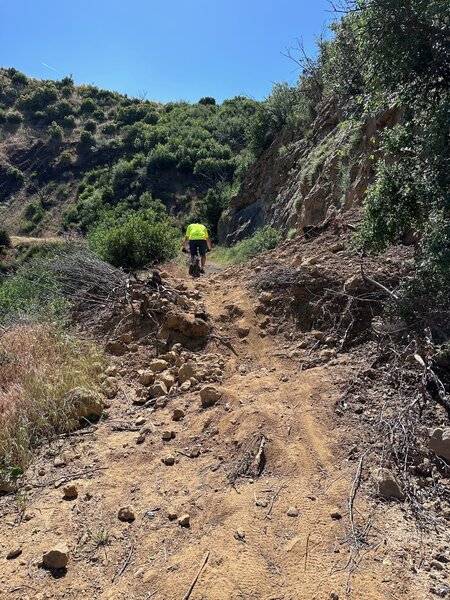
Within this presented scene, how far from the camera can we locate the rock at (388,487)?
2666 mm

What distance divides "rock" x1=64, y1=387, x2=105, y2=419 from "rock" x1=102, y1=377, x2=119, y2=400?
0.93 ft

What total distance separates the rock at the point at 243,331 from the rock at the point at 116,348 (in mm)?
1273

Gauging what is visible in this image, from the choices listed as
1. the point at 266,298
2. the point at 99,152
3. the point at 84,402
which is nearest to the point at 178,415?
the point at 84,402

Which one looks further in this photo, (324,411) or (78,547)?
(324,411)

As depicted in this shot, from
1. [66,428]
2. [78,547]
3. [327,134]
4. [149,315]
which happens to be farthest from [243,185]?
[78,547]

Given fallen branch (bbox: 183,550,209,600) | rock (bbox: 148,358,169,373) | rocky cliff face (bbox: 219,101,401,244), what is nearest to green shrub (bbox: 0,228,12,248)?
rocky cliff face (bbox: 219,101,401,244)

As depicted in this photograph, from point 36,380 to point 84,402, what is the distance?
0.46 m

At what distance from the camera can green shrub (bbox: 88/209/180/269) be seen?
9578 mm

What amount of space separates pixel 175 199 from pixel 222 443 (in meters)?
26.4

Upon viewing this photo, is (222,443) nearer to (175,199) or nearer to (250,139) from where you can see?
(250,139)

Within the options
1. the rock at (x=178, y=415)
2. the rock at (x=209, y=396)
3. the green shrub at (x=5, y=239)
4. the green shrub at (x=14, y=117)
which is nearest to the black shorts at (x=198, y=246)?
the rock at (x=209, y=396)

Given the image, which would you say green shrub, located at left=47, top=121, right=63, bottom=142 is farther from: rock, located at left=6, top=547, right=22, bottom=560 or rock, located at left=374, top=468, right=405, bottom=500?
rock, located at left=374, top=468, right=405, bottom=500

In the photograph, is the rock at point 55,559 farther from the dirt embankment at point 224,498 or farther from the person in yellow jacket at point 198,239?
the person in yellow jacket at point 198,239

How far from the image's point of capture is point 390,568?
7.32 feet
